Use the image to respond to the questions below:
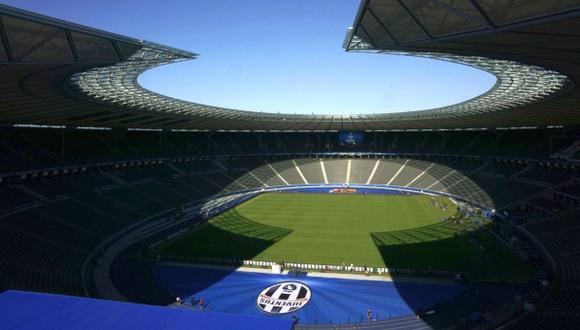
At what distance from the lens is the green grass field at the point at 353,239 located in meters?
31.3

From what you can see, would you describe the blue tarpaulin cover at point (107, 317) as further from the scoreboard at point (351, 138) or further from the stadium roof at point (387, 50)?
the scoreboard at point (351, 138)

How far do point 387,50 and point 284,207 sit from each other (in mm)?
35628

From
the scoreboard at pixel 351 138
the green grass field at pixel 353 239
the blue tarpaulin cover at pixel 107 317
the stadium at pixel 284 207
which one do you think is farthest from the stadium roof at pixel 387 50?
the scoreboard at pixel 351 138

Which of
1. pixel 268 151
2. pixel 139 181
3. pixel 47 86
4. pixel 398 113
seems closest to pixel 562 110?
pixel 398 113

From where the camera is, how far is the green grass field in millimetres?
31312

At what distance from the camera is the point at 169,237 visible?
38.3 m

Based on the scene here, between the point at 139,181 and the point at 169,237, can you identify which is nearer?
the point at 169,237

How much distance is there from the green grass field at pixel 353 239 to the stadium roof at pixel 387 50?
12.2m

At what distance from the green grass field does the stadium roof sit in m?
12.2

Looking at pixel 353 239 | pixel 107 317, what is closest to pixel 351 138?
pixel 353 239

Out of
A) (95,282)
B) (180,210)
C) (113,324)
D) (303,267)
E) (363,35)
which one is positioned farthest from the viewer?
(180,210)

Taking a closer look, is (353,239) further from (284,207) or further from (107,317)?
(107,317)

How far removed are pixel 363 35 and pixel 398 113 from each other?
39674 millimetres

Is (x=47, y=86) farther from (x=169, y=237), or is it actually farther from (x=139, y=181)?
(x=139, y=181)
